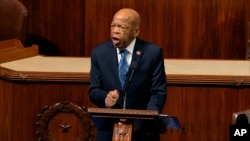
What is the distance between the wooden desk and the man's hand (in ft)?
3.95

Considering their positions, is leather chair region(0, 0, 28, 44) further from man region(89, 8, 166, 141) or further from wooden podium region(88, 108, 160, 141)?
wooden podium region(88, 108, 160, 141)

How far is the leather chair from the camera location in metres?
4.75

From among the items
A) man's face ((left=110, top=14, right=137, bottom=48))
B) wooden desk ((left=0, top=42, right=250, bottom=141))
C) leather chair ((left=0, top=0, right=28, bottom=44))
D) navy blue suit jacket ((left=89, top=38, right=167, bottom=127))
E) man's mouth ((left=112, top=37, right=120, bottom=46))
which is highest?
leather chair ((left=0, top=0, right=28, bottom=44))

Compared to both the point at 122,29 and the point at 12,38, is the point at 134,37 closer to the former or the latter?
the point at 122,29

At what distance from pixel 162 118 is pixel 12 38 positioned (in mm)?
2473

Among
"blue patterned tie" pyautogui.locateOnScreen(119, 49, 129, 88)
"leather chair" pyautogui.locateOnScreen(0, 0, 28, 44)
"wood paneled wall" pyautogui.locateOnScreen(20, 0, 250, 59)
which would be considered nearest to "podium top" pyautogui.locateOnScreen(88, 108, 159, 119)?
"blue patterned tie" pyautogui.locateOnScreen(119, 49, 129, 88)

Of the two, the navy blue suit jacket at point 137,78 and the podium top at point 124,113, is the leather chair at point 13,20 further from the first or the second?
the podium top at point 124,113

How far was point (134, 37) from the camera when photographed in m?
2.69

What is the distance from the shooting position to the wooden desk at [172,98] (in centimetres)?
367

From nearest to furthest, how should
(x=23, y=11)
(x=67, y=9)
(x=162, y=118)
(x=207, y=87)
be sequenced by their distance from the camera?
(x=162, y=118) < (x=207, y=87) < (x=23, y=11) < (x=67, y=9)

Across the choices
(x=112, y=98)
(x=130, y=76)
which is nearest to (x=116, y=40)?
(x=130, y=76)

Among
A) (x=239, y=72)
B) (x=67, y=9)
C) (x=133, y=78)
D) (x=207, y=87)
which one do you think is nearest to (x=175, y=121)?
(x=133, y=78)

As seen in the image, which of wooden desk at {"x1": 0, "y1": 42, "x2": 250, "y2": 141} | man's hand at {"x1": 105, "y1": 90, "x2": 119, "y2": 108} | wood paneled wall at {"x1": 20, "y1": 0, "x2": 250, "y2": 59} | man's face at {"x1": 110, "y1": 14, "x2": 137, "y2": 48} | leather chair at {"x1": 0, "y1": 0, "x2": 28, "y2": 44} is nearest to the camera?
man's hand at {"x1": 105, "y1": 90, "x2": 119, "y2": 108}

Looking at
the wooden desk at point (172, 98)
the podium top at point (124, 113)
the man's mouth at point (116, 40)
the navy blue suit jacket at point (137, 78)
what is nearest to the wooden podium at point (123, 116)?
the podium top at point (124, 113)
